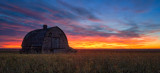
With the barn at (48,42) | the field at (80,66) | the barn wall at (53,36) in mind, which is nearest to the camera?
the field at (80,66)

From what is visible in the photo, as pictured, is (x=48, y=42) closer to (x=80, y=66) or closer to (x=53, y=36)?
(x=53, y=36)

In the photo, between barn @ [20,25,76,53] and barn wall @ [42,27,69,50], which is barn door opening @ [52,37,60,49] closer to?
barn @ [20,25,76,53]

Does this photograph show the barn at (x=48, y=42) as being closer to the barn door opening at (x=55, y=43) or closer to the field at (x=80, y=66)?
the barn door opening at (x=55, y=43)

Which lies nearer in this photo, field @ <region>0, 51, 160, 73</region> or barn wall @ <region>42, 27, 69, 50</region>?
field @ <region>0, 51, 160, 73</region>

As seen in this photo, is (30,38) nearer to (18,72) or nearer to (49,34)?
(49,34)

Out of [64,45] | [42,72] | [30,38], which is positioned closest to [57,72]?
[42,72]

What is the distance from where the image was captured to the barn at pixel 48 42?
27078 millimetres

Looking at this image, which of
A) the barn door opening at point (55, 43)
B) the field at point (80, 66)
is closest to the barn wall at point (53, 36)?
the barn door opening at point (55, 43)

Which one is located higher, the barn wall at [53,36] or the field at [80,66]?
the barn wall at [53,36]

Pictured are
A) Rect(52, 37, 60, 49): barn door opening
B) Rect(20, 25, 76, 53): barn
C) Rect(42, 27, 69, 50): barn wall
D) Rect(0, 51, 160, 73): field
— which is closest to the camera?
Rect(0, 51, 160, 73): field

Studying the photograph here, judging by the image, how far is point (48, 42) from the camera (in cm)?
2764

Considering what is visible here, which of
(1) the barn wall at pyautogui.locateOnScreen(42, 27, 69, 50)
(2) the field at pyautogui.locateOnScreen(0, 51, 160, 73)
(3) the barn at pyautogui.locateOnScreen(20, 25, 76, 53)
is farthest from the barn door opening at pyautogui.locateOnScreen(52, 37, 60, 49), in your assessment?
(2) the field at pyautogui.locateOnScreen(0, 51, 160, 73)

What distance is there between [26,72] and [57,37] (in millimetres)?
23266

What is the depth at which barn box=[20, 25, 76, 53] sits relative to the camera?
27078mm
